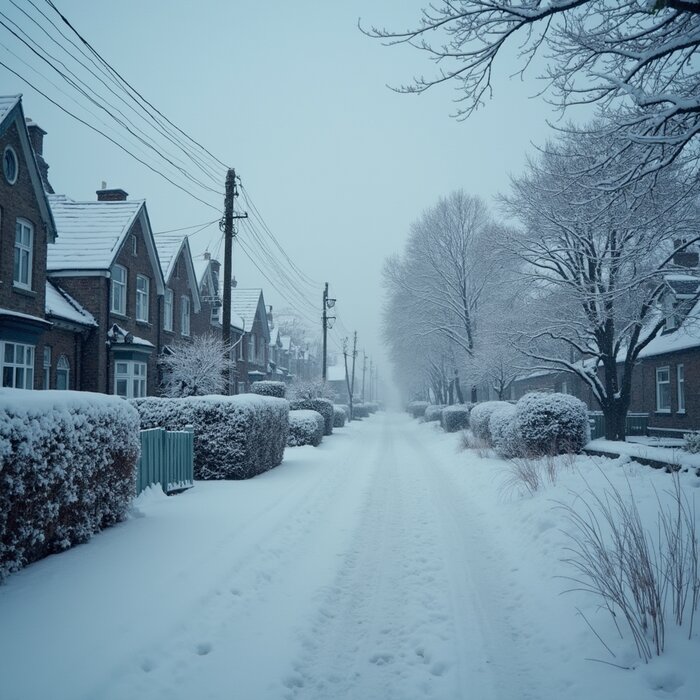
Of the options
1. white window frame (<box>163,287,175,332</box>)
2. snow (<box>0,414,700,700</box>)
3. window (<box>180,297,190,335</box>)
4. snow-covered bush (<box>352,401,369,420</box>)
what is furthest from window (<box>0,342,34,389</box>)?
snow-covered bush (<box>352,401,369,420</box>)

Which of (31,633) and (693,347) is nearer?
(31,633)

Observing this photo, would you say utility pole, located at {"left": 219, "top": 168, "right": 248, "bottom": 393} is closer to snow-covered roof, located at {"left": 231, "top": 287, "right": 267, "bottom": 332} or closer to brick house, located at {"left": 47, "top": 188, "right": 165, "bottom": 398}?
brick house, located at {"left": 47, "top": 188, "right": 165, "bottom": 398}

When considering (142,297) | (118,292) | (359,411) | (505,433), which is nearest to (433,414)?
(359,411)

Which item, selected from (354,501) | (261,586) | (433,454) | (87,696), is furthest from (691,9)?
(433,454)

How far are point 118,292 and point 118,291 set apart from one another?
0.04 metres

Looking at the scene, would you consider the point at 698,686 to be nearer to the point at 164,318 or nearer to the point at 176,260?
the point at 164,318

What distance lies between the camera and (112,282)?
20.3 meters

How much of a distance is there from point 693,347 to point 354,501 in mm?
16746

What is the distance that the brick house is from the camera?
1933 centimetres

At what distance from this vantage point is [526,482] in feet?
28.6

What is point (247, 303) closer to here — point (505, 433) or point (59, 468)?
point (505, 433)

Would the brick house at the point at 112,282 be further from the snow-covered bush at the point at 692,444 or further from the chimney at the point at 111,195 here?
→ the snow-covered bush at the point at 692,444

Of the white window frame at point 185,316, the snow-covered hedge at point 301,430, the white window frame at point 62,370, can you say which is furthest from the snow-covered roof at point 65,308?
the snow-covered hedge at point 301,430

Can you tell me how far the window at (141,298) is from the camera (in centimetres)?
2255
